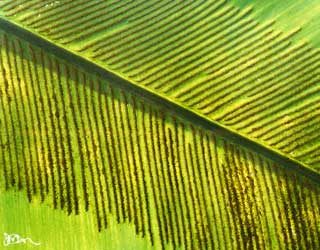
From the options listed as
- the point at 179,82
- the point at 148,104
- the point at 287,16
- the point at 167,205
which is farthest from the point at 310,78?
the point at 167,205

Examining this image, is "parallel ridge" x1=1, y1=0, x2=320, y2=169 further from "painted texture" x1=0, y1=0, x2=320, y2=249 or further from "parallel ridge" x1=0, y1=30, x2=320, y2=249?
"parallel ridge" x1=0, y1=30, x2=320, y2=249

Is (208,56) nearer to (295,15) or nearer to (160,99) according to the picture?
(160,99)

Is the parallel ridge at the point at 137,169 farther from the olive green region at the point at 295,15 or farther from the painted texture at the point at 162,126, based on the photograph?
the olive green region at the point at 295,15
